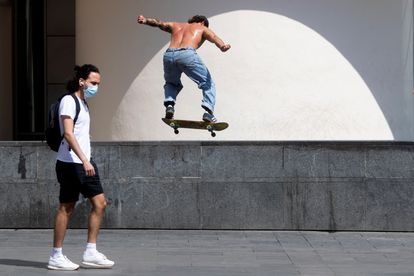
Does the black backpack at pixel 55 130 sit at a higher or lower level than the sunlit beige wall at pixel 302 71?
lower

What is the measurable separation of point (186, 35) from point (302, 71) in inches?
121

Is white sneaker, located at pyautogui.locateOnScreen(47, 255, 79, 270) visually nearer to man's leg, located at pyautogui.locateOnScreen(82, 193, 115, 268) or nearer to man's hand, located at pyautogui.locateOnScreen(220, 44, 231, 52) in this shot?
man's leg, located at pyautogui.locateOnScreen(82, 193, 115, 268)

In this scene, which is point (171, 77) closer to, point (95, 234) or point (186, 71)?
point (186, 71)

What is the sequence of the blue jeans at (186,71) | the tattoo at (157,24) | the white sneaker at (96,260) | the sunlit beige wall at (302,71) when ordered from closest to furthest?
the white sneaker at (96,260)
the tattoo at (157,24)
the blue jeans at (186,71)
the sunlit beige wall at (302,71)

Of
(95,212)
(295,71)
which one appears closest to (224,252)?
(95,212)

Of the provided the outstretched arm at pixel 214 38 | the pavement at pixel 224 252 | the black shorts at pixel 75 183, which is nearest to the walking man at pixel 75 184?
the black shorts at pixel 75 183

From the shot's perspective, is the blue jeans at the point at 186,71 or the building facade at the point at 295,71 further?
the building facade at the point at 295,71

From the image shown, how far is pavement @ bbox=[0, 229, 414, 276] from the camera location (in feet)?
32.8

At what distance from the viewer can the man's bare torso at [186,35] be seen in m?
11.8

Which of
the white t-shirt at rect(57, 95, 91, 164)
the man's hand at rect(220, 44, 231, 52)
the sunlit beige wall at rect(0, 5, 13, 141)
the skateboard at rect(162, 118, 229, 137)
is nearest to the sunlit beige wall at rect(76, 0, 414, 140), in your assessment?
the skateboard at rect(162, 118, 229, 137)

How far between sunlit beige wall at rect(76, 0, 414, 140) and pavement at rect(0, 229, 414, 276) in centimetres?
179

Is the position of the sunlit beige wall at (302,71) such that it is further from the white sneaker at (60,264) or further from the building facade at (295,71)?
→ the white sneaker at (60,264)

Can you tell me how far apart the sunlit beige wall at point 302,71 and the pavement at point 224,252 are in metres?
1.79

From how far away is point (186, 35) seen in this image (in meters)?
11.8
